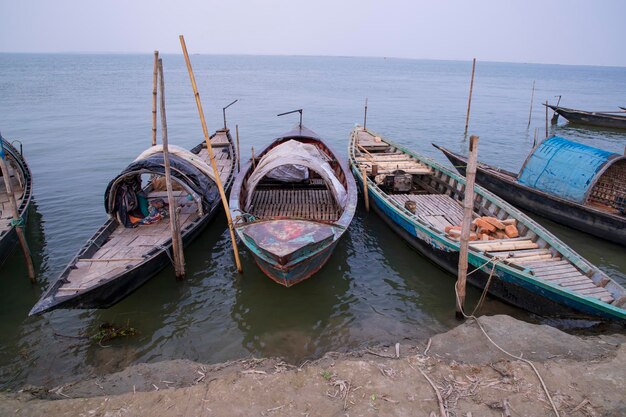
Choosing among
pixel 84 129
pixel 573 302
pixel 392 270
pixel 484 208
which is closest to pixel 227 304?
pixel 392 270

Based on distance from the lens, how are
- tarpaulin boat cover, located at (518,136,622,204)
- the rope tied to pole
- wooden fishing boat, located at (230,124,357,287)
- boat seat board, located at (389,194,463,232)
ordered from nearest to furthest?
the rope tied to pole < wooden fishing boat, located at (230,124,357,287) < boat seat board, located at (389,194,463,232) < tarpaulin boat cover, located at (518,136,622,204)

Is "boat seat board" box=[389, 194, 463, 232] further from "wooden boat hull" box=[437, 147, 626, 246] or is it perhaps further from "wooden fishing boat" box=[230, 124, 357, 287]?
"wooden boat hull" box=[437, 147, 626, 246]

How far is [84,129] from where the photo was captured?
28.2 m

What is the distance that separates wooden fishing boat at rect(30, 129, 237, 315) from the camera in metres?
7.84

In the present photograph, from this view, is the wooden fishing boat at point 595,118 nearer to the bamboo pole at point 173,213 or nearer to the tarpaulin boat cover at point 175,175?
the tarpaulin boat cover at point 175,175

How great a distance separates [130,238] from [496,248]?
386 inches

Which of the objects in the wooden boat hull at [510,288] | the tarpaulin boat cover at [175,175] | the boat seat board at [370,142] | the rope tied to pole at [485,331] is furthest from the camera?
the boat seat board at [370,142]

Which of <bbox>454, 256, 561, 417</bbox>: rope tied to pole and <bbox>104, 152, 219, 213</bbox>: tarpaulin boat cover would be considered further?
<bbox>104, 152, 219, 213</bbox>: tarpaulin boat cover

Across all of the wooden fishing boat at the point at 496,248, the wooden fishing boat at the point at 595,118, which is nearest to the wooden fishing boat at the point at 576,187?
the wooden fishing boat at the point at 496,248

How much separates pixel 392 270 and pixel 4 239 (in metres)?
10.8

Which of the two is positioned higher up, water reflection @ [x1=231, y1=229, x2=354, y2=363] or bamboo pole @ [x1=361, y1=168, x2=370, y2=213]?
bamboo pole @ [x1=361, y1=168, x2=370, y2=213]

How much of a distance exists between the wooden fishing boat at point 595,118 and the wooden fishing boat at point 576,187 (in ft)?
75.0

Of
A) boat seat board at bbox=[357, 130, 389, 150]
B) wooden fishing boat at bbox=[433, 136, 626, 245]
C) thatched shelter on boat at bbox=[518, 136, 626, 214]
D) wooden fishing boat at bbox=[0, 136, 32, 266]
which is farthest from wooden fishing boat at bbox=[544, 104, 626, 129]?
wooden fishing boat at bbox=[0, 136, 32, 266]

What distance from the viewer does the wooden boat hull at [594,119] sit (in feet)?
100
